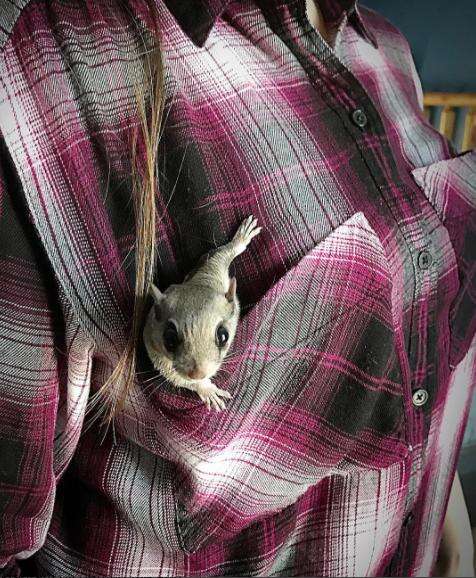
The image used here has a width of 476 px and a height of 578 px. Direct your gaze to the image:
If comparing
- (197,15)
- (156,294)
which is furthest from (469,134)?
(156,294)

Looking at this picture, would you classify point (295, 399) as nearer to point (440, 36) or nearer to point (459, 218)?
point (459, 218)

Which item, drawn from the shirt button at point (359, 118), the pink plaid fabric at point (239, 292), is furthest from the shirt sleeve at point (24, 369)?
the shirt button at point (359, 118)

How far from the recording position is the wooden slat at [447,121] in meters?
0.76

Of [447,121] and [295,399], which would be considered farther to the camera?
[447,121]

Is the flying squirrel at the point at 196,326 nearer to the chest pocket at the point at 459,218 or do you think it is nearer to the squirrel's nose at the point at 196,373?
the squirrel's nose at the point at 196,373

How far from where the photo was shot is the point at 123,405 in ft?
1.54

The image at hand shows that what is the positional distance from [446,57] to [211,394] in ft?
1.65

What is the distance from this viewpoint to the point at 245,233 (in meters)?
0.46

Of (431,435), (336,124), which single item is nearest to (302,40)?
(336,124)

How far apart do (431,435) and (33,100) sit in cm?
46

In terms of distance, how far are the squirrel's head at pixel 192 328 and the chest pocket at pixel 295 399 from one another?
4 cm

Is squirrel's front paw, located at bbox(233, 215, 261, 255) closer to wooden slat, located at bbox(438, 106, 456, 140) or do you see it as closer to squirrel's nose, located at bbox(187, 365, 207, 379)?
squirrel's nose, located at bbox(187, 365, 207, 379)

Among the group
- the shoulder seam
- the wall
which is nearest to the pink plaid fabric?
the shoulder seam

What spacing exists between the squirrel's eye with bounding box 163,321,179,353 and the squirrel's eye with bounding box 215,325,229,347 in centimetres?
3
